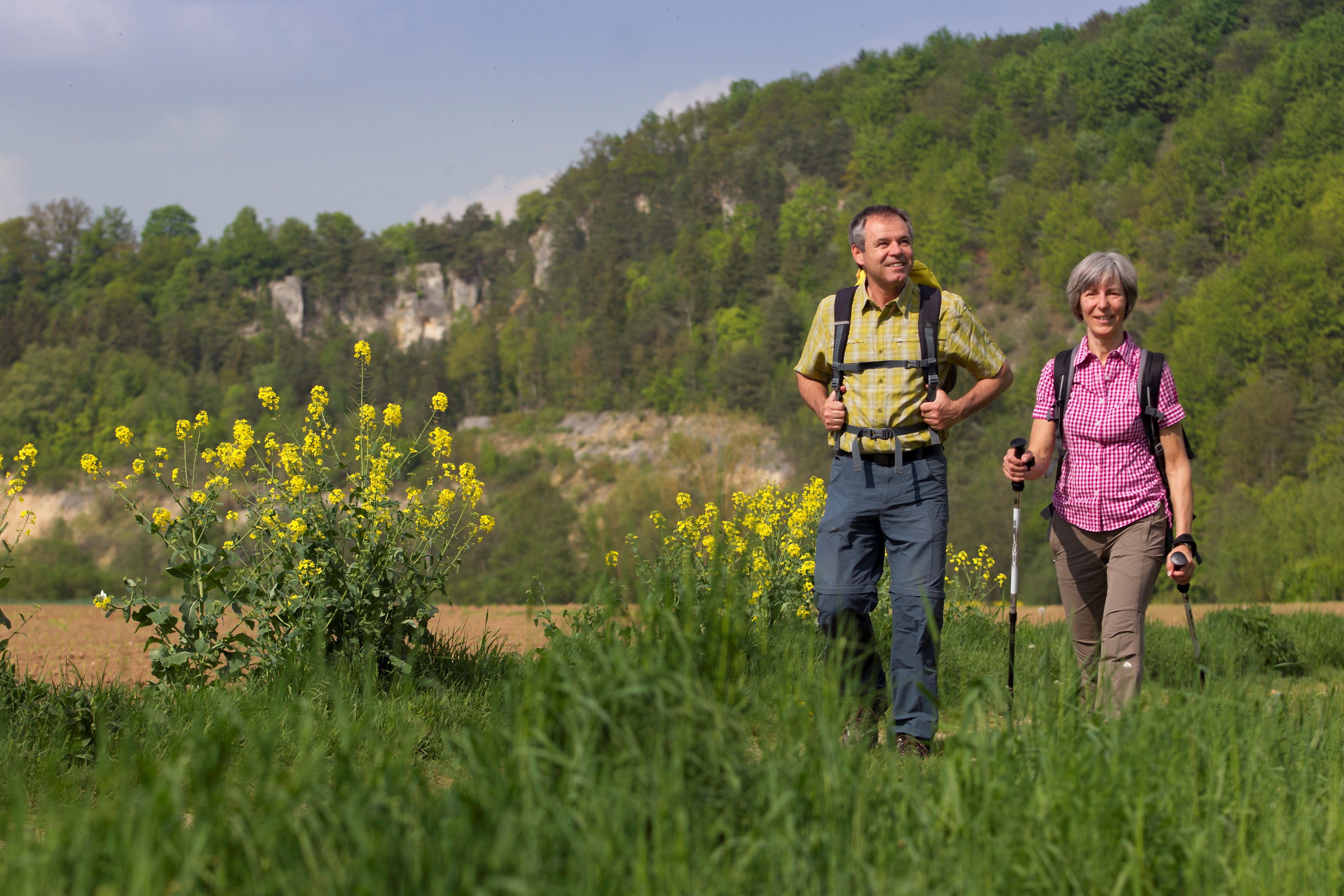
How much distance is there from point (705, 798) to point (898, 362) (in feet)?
8.17

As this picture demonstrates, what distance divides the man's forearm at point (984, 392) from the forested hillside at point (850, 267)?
21.9m

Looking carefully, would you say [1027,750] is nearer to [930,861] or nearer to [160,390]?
[930,861]

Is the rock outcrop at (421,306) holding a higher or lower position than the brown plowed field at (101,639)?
higher

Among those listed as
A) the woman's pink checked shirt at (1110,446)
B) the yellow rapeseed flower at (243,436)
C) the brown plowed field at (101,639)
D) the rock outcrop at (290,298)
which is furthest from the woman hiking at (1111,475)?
the rock outcrop at (290,298)

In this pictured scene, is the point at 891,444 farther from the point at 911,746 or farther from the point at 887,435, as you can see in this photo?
the point at 911,746

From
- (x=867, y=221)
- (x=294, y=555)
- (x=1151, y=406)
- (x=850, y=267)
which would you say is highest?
(x=850, y=267)

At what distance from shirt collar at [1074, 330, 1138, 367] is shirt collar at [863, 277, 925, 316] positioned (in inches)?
1.8

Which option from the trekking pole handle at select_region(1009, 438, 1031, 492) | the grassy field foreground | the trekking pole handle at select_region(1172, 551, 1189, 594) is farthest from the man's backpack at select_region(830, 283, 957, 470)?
the grassy field foreground

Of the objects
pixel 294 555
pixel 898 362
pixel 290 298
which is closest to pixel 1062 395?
pixel 898 362

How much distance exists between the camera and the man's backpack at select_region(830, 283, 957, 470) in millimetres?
4500

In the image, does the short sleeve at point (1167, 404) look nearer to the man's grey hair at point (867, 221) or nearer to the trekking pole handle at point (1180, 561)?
the trekking pole handle at point (1180, 561)

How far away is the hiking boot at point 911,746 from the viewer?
383 centimetres

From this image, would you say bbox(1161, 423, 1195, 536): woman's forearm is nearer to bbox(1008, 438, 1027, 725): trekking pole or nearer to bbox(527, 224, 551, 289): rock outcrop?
bbox(1008, 438, 1027, 725): trekking pole

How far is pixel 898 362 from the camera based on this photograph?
14.9 ft
